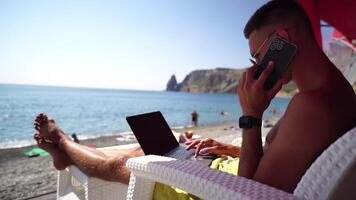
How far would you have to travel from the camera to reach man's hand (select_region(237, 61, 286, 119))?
142 cm

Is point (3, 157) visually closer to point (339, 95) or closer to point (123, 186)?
point (123, 186)

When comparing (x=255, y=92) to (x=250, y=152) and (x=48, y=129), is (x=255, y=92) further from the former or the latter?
(x=48, y=129)

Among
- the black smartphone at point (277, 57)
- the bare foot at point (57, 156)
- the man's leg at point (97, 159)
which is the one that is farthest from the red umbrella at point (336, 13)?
the bare foot at point (57, 156)

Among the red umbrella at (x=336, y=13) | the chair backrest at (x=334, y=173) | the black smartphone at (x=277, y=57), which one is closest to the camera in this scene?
the chair backrest at (x=334, y=173)

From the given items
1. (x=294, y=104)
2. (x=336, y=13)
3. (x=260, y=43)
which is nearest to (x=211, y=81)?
(x=336, y=13)

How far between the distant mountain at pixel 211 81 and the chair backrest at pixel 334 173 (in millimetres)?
131631

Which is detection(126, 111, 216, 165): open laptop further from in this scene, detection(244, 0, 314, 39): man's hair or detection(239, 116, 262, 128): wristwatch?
detection(244, 0, 314, 39): man's hair

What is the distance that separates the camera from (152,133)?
226 centimetres

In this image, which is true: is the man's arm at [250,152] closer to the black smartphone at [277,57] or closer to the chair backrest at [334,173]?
the black smartphone at [277,57]

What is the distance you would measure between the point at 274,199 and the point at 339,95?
22.2 inches

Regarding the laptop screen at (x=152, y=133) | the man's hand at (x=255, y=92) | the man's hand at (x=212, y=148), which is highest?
the man's hand at (x=255, y=92)

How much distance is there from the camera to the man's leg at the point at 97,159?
6.77 feet

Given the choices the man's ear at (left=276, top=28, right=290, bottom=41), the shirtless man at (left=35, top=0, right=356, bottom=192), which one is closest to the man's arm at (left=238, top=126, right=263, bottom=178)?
the shirtless man at (left=35, top=0, right=356, bottom=192)

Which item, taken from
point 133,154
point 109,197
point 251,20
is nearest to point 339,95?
point 251,20
